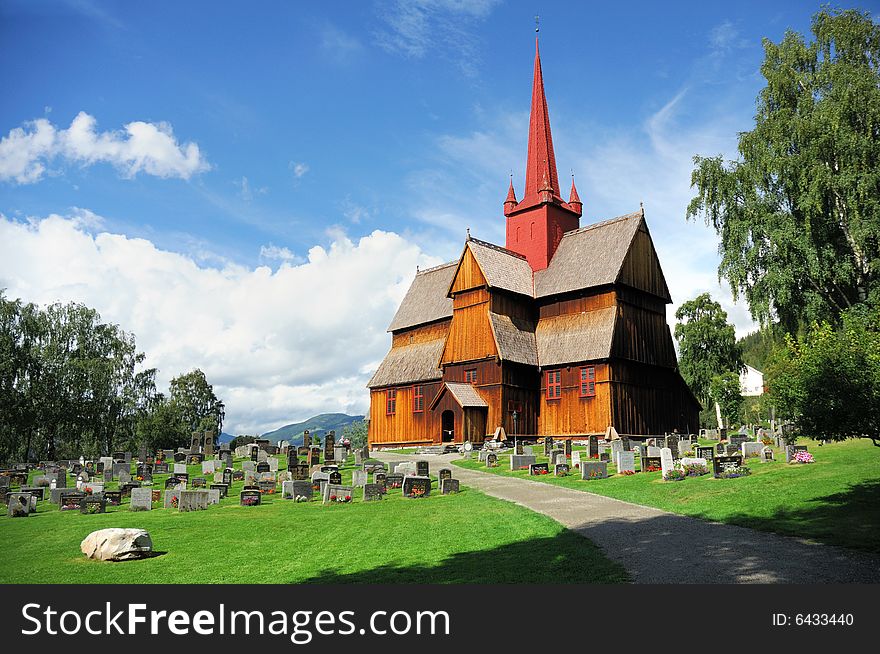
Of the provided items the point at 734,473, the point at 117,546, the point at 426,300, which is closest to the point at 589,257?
the point at 426,300

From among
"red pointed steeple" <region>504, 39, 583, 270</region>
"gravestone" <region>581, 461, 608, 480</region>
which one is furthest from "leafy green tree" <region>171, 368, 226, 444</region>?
"gravestone" <region>581, 461, 608, 480</region>

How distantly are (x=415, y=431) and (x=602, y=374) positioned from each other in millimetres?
13515

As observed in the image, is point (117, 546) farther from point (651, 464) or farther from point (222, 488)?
point (651, 464)

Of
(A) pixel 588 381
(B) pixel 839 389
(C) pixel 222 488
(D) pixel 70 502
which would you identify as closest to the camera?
(B) pixel 839 389

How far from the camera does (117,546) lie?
11.0 meters

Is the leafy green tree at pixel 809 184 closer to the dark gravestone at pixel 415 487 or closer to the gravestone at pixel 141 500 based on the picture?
the dark gravestone at pixel 415 487

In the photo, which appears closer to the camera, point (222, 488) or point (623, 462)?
point (222, 488)

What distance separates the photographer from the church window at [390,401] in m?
45.3

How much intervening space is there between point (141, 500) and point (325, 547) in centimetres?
935

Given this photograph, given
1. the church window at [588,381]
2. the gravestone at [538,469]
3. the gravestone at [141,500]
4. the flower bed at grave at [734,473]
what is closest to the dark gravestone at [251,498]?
the gravestone at [141,500]

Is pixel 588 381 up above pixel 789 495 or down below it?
above

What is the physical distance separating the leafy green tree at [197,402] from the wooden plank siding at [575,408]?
3568 centimetres

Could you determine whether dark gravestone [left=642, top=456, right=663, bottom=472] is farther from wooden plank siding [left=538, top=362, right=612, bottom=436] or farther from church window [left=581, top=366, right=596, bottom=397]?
church window [left=581, top=366, right=596, bottom=397]

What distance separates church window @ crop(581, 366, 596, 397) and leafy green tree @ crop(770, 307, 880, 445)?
2516 centimetres
